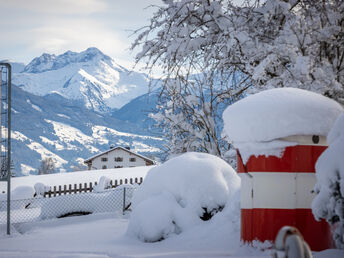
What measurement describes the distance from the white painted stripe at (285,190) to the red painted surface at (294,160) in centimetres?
5

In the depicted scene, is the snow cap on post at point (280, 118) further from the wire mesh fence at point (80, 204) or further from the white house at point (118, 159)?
the white house at point (118, 159)

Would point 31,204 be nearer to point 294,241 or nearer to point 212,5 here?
point 212,5

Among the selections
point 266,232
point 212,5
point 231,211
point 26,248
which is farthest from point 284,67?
point 26,248

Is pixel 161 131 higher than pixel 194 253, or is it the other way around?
pixel 161 131

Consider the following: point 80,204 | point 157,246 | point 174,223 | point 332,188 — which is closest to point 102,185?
point 80,204

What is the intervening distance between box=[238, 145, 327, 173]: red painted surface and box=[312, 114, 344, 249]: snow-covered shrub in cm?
67

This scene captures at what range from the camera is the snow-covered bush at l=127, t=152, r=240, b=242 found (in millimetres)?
6113

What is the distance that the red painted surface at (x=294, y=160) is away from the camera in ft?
14.3

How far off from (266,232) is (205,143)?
4.01 meters

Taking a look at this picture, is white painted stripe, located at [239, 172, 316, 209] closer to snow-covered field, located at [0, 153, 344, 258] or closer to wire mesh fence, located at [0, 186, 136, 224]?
snow-covered field, located at [0, 153, 344, 258]

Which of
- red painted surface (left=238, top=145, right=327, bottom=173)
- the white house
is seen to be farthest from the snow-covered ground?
the white house

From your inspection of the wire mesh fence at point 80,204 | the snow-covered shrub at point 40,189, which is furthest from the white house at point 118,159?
the wire mesh fence at point 80,204

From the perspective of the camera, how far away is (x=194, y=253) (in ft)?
15.5

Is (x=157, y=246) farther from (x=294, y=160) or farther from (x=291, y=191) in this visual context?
(x=294, y=160)
